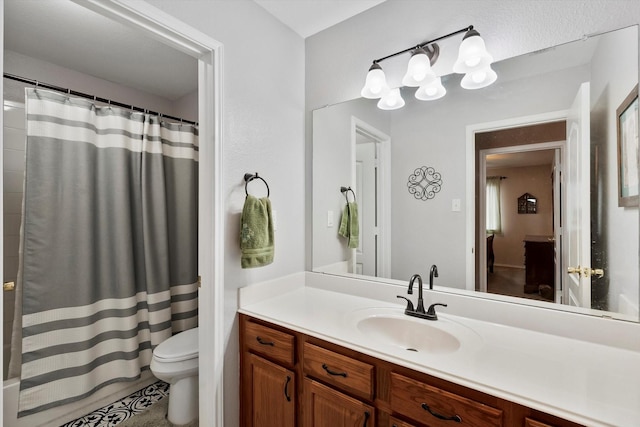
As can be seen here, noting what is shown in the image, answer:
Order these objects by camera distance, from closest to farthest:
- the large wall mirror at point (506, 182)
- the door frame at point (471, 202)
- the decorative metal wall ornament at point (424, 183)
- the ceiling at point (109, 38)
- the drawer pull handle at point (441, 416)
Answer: the drawer pull handle at point (441, 416)
the large wall mirror at point (506, 182)
the door frame at point (471, 202)
the decorative metal wall ornament at point (424, 183)
the ceiling at point (109, 38)

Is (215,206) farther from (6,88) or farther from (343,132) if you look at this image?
(6,88)

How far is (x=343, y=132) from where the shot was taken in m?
1.79

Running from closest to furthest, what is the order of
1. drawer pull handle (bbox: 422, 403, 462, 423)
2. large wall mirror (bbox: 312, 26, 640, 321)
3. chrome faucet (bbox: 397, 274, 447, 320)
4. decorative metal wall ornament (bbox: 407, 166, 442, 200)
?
drawer pull handle (bbox: 422, 403, 462, 423) < large wall mirror (bbox: 312, 26, 640, 321) < chrome faucet (bbox: 397, 274, 447, 320) < decorative metal wall ornament (bbox: 407, 166, 442, 200)

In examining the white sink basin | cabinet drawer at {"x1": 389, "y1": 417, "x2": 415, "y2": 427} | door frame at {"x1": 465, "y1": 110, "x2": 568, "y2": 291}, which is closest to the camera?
cabinet drawer at {"x1": 389, "y1": 417, "x2": 415, "y2": 427}

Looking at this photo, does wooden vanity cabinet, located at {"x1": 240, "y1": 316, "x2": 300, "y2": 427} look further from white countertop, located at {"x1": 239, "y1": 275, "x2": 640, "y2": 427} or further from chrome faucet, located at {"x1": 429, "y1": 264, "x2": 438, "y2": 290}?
chrome faucet, located at {"x1": 429, "y1": 264, "x2": 438, "y2": 290}

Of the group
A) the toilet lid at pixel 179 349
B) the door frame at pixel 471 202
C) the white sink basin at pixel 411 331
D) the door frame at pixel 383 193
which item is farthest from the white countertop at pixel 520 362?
the toilet lid at pixel 179 349

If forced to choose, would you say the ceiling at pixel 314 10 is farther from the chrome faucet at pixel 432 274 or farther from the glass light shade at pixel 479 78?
the chrome faucet at pixel 432 274

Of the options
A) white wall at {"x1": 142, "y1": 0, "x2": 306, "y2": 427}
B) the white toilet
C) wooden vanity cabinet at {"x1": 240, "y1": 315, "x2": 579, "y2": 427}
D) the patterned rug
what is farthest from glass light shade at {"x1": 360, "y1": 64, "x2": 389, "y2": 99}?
A: the patterned rug

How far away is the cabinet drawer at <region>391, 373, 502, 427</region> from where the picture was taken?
2.70 ft

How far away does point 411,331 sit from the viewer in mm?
1321

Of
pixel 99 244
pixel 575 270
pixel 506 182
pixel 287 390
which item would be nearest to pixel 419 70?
pixel 506 182

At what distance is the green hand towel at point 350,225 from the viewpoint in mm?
1762

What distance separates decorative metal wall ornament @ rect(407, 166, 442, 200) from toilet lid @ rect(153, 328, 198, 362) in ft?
5.42

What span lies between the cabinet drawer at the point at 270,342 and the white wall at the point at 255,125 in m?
0.11
